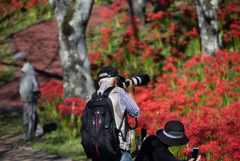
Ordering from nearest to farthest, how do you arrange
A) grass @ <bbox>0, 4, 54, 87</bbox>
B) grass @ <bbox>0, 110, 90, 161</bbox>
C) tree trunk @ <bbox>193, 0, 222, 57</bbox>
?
1. grass @ <bbox>0, 110, 90, 161</bbox>
2. tree trunk @ <bbox>193, 0, 222, 57</bbox>
3. grass @ <bbox>0, 4, 54, 87</bbox>

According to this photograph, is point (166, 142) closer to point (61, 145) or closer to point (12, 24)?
point (61, 145)

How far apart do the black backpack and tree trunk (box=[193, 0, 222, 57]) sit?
685 centimetres

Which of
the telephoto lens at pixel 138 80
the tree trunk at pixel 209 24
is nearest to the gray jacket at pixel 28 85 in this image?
the telephoto lens at pixel 138 80

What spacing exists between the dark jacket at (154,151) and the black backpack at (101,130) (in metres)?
0.26

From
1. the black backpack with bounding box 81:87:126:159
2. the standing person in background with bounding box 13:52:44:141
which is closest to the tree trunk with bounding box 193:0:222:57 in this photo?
the standing person in background with bounding box 13:52:44:141

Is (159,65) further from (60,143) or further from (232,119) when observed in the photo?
(232,119)

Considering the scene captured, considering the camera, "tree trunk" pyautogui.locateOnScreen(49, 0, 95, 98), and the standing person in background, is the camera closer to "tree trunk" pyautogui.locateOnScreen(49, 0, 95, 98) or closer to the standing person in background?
the standing person in background

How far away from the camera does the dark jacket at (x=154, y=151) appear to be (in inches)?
114

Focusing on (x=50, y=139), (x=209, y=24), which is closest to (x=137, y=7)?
(x=209, y=24)

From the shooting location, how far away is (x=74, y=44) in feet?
25.9

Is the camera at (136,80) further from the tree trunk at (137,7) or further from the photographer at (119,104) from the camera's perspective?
the tree trunk at (137,7)

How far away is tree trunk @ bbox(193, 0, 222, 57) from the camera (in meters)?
9.14

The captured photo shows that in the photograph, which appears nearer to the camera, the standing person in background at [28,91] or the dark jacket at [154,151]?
the dark jacket at [154,151]

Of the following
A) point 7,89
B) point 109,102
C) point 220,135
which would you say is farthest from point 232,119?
point 7,89
